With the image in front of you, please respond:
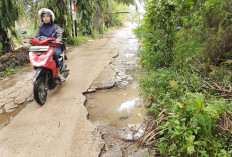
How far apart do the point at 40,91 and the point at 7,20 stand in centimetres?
383

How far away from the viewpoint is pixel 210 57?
12.9 feet

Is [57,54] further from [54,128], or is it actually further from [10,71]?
[10,71]

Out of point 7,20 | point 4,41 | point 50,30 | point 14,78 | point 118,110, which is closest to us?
point 118,110

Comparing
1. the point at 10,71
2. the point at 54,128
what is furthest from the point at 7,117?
the point at 10,71

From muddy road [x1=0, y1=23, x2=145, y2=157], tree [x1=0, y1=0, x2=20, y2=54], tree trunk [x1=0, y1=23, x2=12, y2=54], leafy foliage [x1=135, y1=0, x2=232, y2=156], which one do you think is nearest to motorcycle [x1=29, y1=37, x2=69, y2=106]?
muddy road [x1=0, y1=23, x2=145, y2=157]

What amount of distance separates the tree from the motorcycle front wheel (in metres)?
3.49

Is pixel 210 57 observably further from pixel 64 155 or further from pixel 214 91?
pixel 64 155

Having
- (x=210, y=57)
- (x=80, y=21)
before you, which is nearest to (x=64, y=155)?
(x=210, y=57)

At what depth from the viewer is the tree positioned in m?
5.60

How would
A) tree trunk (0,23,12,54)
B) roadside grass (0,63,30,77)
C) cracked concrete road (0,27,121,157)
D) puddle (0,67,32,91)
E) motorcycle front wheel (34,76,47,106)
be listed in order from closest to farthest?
cracked concrete road (0,27,121,157), motorcycle front wheel (34,76,47,106), puddle (0,67,32,91), roadside grass (0,63,30,77), tree trunk (0,23,12,54)

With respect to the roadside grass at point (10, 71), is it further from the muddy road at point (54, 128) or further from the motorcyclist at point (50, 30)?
the motorcyclist at point (50, 30)

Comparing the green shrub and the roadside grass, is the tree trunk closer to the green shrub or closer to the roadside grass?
the roadside grass

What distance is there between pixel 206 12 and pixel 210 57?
1317 millimetres

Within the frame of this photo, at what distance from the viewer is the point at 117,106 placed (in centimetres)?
334
